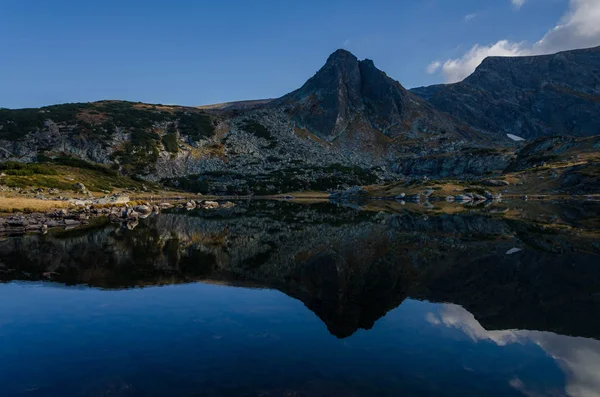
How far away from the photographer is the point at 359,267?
1243 inches

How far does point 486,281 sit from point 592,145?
204m

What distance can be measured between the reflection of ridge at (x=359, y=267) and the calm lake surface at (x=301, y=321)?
178 millimetres

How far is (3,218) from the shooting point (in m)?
56.2

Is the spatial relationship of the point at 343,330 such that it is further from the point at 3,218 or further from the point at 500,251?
the point at 3,218

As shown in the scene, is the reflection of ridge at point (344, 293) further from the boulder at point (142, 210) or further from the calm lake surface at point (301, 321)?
the boulder at point (142, 210)

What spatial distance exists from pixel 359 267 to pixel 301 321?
13.1 metres

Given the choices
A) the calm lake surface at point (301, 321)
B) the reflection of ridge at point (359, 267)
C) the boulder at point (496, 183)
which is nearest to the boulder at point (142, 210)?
the reflection of ridge at point (359, 267)

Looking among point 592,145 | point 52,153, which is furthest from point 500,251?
point 52,153

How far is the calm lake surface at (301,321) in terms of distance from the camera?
516 inches

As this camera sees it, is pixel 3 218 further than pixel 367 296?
Yes

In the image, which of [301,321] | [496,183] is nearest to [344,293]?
[301,321]

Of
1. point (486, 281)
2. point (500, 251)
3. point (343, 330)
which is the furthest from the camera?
point (500, 251)

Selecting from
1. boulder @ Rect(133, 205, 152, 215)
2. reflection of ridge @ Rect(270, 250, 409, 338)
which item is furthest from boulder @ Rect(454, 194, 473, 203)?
reflection of ridge @ Rect(270, 250, 409, 338)

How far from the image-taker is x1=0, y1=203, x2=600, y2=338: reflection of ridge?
21.3 metres
